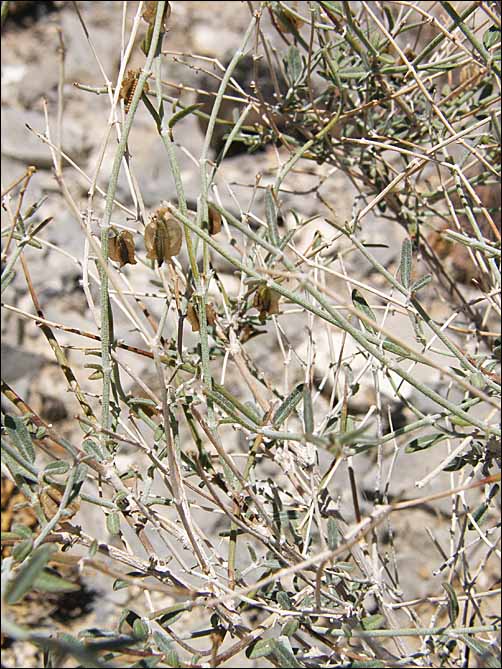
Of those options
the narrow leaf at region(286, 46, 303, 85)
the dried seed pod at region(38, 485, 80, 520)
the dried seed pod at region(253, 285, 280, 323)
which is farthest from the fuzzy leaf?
the narrow leaf at region(286, 46, 303, 85)

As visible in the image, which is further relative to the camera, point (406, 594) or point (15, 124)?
point (15, 124)

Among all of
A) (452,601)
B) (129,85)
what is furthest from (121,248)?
(452,601)

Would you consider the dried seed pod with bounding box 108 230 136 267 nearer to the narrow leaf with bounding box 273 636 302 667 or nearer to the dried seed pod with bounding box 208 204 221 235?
the dried seed pod with bounding box 208 204 221 235

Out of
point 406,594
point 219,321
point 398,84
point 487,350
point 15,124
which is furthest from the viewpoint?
point 15,124

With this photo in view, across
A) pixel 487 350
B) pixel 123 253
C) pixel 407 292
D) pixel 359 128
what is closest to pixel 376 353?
pixel 407 292

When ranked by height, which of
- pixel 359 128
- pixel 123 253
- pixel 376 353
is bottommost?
pixel 376 353

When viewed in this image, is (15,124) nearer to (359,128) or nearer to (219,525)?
(219,525)
